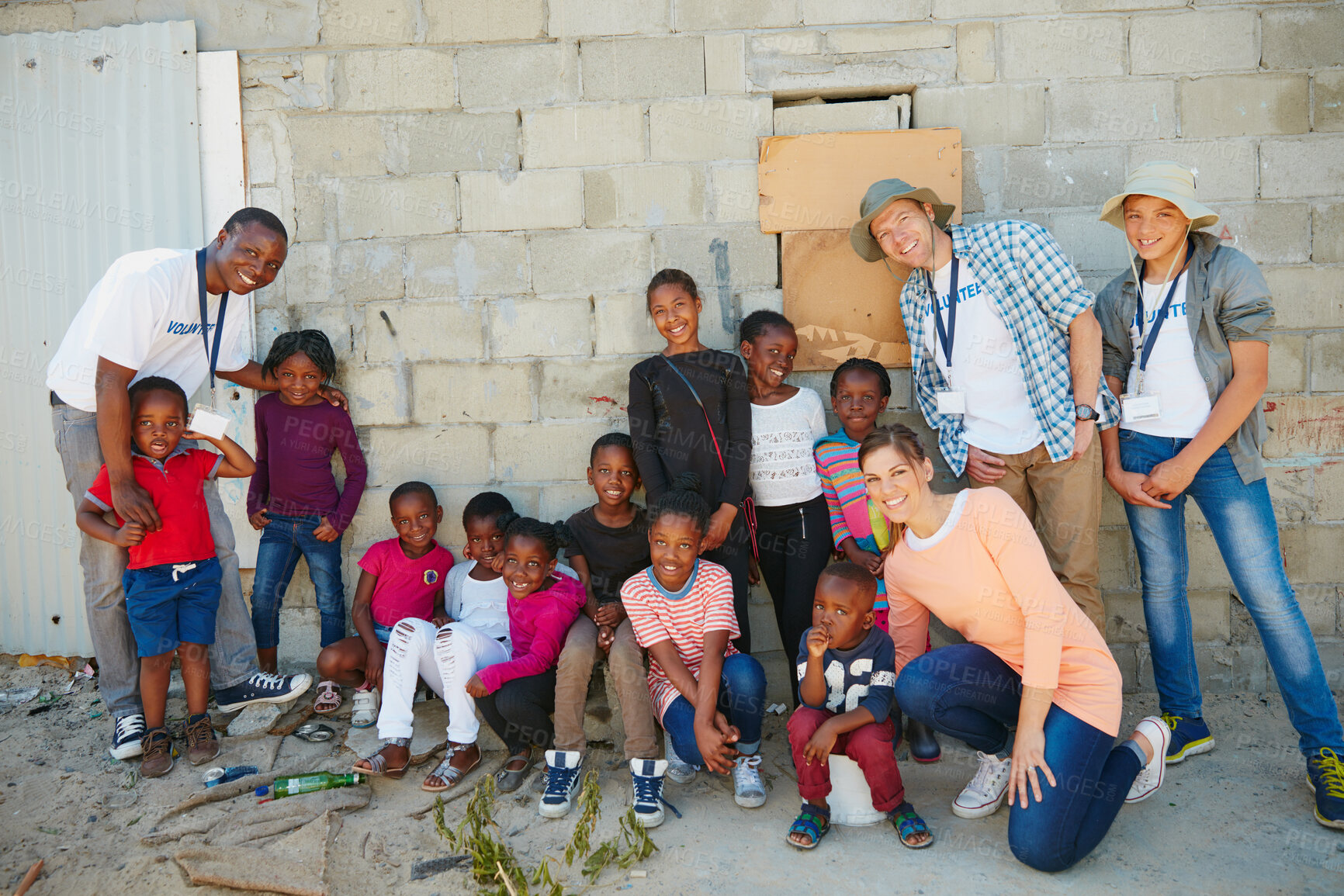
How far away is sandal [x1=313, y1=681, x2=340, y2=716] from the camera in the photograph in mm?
3617

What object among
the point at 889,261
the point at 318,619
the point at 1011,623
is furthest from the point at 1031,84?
the point at 318,619

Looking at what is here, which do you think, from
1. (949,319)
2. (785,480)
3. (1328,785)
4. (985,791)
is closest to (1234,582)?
(1328,785)

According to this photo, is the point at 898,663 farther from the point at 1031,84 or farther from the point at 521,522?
the point at 1031,84

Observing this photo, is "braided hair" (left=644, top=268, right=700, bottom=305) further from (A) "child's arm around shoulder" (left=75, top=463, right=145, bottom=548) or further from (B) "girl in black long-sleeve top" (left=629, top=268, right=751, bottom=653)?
(A) "child's arm around shoulder" (left=75, top=463, right=145, bottom=548)

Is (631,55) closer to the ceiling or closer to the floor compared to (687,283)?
closer to the ceiling

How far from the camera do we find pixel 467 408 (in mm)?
3889

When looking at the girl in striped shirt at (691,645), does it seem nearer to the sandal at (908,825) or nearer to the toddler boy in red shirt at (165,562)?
the sandal at (908,825)

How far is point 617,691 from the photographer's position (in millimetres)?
3096

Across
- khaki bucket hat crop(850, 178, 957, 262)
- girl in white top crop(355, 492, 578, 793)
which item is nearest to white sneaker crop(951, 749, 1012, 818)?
girl in white top crop(355, 492, 578, 793)

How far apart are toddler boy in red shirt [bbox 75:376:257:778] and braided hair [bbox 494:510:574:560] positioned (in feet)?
3.93

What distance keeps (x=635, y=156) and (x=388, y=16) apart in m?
1.28

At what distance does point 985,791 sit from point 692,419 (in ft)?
5.69

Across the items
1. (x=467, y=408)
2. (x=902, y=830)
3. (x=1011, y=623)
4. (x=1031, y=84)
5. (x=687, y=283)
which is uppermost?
(x=1031, y=84)

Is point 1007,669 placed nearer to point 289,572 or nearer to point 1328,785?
point 1328,785
